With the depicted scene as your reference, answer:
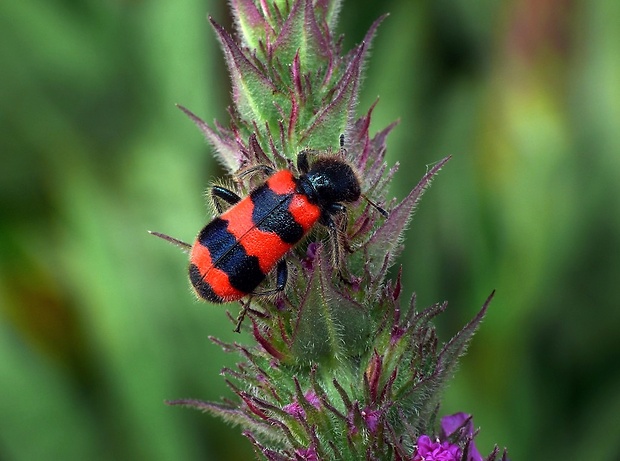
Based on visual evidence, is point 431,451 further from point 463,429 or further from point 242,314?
point 242,314

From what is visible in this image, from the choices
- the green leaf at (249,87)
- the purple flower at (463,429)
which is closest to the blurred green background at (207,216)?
the purple flower at (463,429)

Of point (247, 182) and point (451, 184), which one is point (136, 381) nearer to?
point (451, 184)

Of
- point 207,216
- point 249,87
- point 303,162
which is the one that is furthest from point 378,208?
point 207,216

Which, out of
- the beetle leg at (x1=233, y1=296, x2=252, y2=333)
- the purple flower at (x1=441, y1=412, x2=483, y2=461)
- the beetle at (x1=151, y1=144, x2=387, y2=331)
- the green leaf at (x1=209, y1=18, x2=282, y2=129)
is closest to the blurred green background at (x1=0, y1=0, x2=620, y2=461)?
the purple flower at (x1=441, y1=412, x2=483, y2=461)

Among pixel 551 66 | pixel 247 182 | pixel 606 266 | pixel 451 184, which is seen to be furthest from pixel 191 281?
pixel 551 66

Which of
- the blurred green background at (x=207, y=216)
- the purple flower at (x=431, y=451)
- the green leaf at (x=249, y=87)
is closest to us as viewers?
the purple flower at (x=431, y=451)

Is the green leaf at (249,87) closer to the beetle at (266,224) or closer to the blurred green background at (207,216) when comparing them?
the beetle at (266,224)

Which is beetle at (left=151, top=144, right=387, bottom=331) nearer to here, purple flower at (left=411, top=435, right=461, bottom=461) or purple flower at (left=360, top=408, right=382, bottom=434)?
purple flower at (left=360, top=408, right=382, bottom=434)
